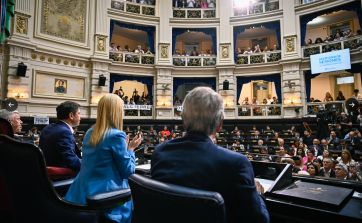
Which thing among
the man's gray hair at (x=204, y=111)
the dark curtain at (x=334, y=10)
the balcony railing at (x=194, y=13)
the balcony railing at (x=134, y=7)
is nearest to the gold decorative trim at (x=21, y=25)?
the balcony railing at (x=134, y=7)

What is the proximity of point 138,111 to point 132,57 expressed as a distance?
10.7 feet

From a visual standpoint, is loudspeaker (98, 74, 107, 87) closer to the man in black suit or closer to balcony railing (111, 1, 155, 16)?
balcony railing (111, 1, 155, 16)

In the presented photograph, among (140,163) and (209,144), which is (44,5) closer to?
(140,163)

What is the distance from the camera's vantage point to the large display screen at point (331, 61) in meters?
12.5

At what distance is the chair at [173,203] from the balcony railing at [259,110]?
14.1 m

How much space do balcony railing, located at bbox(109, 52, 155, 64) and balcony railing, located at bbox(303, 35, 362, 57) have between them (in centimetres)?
874

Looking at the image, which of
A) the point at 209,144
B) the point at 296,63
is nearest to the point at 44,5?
the point at 296,63

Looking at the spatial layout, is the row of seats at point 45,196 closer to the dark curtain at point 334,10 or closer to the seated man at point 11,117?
the seated man at point 11,117

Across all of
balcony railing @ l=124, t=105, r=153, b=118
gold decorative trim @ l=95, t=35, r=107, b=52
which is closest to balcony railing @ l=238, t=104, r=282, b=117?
balcony railing @ l=124, t=105, r=153, b=118

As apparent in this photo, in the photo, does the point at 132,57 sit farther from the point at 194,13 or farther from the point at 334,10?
the point at 334,10

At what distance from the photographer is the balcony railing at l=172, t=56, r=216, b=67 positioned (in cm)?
1578

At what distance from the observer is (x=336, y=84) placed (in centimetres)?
1645

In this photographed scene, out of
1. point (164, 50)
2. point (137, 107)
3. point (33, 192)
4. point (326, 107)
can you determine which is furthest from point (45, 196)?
point (164, 50)

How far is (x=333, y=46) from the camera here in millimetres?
13328
